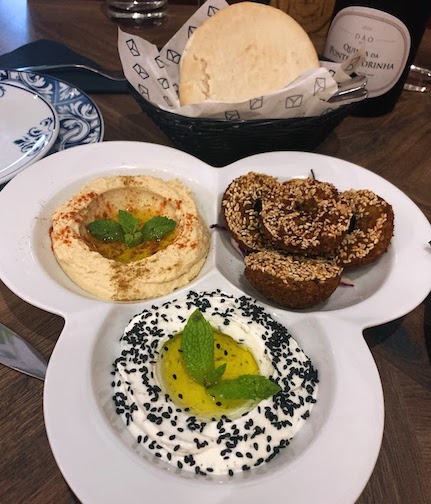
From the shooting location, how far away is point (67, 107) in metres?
2.38

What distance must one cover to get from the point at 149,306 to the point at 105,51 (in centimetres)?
202

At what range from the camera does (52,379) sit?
1231 mm

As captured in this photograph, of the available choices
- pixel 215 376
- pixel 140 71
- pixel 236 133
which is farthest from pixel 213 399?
pixel 140 71

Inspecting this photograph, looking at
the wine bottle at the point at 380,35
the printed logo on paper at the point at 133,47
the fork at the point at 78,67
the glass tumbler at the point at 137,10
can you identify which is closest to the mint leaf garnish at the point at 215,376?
the printed logo on paper at the point at 133,47

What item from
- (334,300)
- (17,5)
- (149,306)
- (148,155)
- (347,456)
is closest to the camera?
(347,456)

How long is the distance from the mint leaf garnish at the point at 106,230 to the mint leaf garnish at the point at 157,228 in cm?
9

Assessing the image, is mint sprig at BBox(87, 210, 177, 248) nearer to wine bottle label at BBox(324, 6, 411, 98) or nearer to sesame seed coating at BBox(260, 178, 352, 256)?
sesame seed coating at BBox(260, 178, 352, 256)

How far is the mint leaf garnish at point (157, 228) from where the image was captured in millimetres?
1739

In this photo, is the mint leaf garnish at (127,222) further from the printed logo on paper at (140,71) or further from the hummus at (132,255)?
the printed logo on paper at (140,71)

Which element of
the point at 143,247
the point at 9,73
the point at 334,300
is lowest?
the point at 334,300

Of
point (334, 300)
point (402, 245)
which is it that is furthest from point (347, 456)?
point (402, 245)

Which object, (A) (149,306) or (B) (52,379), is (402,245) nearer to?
(A) (149,306)

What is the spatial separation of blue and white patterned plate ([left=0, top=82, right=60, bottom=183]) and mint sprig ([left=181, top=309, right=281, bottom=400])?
1.00 meters

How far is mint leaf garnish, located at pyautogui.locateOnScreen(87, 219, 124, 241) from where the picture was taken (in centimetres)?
174
